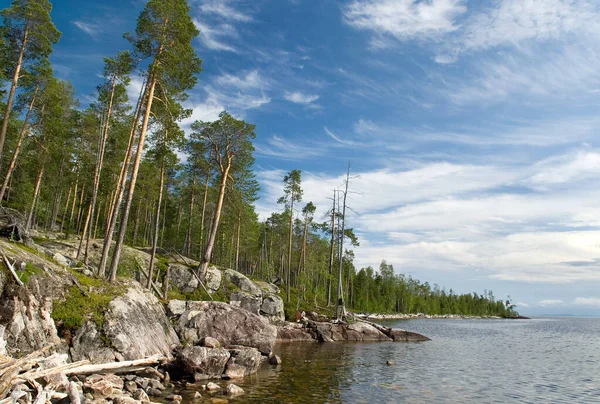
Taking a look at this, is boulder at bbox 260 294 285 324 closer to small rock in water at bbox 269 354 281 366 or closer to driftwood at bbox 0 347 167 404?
small rock in water at bbox 269 354 281 366

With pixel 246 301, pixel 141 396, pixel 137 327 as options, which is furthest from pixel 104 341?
→ pixel 246 301

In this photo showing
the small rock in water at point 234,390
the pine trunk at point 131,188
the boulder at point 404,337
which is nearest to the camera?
the small rock in water at point 234,390

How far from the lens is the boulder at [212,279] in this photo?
107 feet

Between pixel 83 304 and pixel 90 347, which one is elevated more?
pixel 83 304

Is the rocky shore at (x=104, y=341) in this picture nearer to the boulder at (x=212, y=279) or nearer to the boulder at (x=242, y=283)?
the boulder at (x=212, y=279)

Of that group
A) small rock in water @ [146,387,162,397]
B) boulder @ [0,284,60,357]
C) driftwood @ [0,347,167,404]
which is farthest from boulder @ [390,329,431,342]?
driftwood @ [0,347,167,404]

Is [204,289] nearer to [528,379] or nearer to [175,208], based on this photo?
[528,379]

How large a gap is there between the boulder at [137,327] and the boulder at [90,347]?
338 millimetres

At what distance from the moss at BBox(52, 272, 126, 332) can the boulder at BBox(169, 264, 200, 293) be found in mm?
14440

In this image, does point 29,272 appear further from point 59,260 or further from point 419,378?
point 419,378

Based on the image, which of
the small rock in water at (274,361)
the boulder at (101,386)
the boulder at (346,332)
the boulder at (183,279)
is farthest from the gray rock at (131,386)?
the boulder at (346,332)

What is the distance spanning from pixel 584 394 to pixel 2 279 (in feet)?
74.3

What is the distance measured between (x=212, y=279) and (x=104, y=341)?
19.2 meters

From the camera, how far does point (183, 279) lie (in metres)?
31.6
